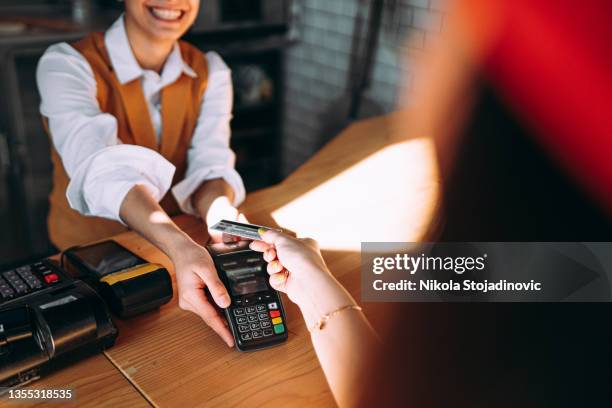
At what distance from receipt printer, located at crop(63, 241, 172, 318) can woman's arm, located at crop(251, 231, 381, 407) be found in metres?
0.22

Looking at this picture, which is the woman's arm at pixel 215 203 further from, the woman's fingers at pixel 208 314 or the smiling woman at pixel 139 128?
the woman's fingers at pixel 208 314

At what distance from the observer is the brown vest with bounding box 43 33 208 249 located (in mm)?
1505

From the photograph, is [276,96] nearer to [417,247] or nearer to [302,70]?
[302,70]

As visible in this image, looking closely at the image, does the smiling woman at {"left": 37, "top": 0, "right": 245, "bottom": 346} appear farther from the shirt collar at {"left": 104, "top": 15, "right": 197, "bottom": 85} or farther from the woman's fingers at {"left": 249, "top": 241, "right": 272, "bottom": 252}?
the woman's fingers at {"left": 249, "top": 241, "right": 272, "bottom": 252}

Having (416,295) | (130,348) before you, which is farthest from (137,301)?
(416,295)

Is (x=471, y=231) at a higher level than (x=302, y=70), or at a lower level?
higher

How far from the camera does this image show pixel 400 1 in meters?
2.49

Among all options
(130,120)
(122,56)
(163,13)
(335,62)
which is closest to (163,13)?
(163,13)

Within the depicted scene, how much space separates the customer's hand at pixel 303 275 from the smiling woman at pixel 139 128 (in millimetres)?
216

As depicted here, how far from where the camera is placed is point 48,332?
2.82ft

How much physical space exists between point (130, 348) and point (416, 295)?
49cm

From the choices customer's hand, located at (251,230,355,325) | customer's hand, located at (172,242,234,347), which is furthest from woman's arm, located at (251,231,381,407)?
customer's hand, located at (172,242,234,347)

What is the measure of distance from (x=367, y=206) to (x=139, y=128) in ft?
2.14

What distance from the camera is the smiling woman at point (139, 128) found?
129cm
